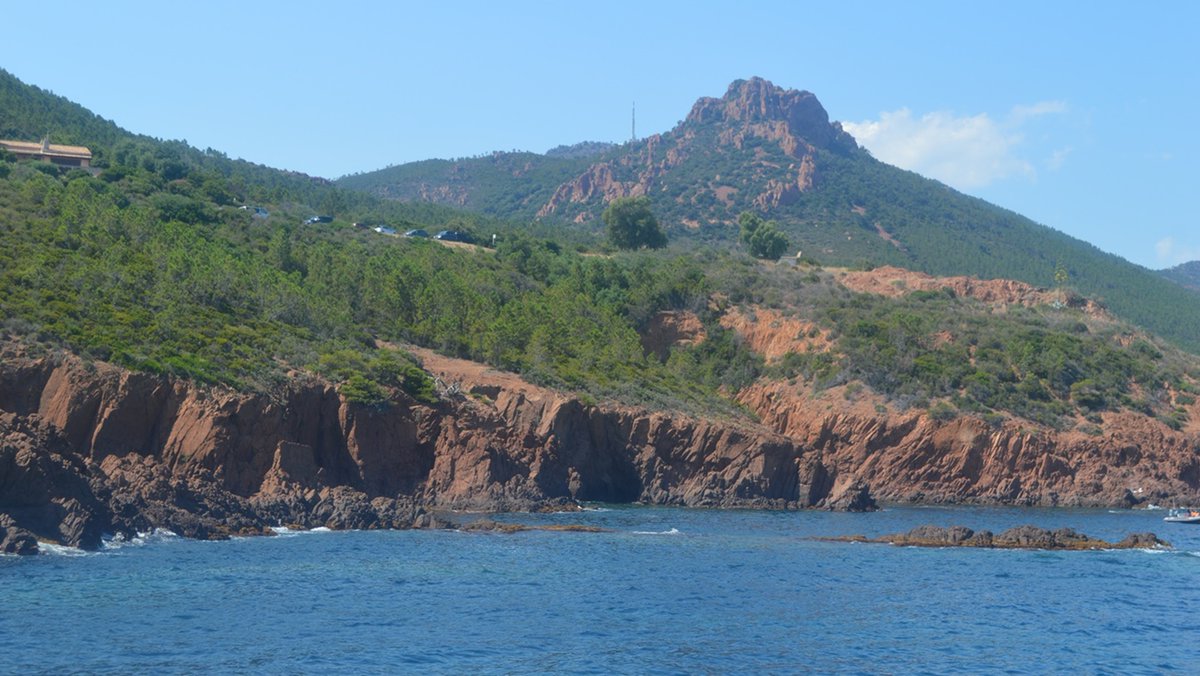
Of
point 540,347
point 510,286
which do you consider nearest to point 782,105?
point 510,286

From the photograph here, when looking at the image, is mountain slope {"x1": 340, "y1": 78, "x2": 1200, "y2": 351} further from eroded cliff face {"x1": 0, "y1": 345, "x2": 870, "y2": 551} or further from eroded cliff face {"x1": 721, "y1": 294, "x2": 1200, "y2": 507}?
eroded cliff face {"x1": 0, "y1": 345, "x2": 870, "y2": 551}

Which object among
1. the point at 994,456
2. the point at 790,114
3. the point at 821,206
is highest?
the point at 790,114

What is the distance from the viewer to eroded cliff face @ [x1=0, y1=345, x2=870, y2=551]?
139 feet

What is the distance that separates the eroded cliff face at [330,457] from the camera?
4222 centimetres

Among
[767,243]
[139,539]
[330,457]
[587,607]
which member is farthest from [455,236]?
[587,607]

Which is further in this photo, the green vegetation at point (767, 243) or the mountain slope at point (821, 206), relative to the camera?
the mountain slope at point (821, 206)

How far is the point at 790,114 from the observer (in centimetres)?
18750

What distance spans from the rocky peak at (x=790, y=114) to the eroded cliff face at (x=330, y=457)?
12224 cm

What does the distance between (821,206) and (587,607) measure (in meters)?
131

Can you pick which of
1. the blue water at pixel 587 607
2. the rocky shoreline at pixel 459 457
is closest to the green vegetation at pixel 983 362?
the rocky shoreline at pixel 459 457

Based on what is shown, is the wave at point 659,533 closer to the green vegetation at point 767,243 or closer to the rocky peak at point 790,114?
the green vegetation at point 767,243

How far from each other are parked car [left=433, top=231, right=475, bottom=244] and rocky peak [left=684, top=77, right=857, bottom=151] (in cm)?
8270

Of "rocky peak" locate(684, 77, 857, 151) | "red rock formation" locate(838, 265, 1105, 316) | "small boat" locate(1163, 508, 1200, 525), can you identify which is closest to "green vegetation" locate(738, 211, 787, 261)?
"red rock formation" locate(838, 265, 1105, 316)

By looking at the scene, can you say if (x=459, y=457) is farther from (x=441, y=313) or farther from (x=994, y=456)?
(x=994, y=456)
